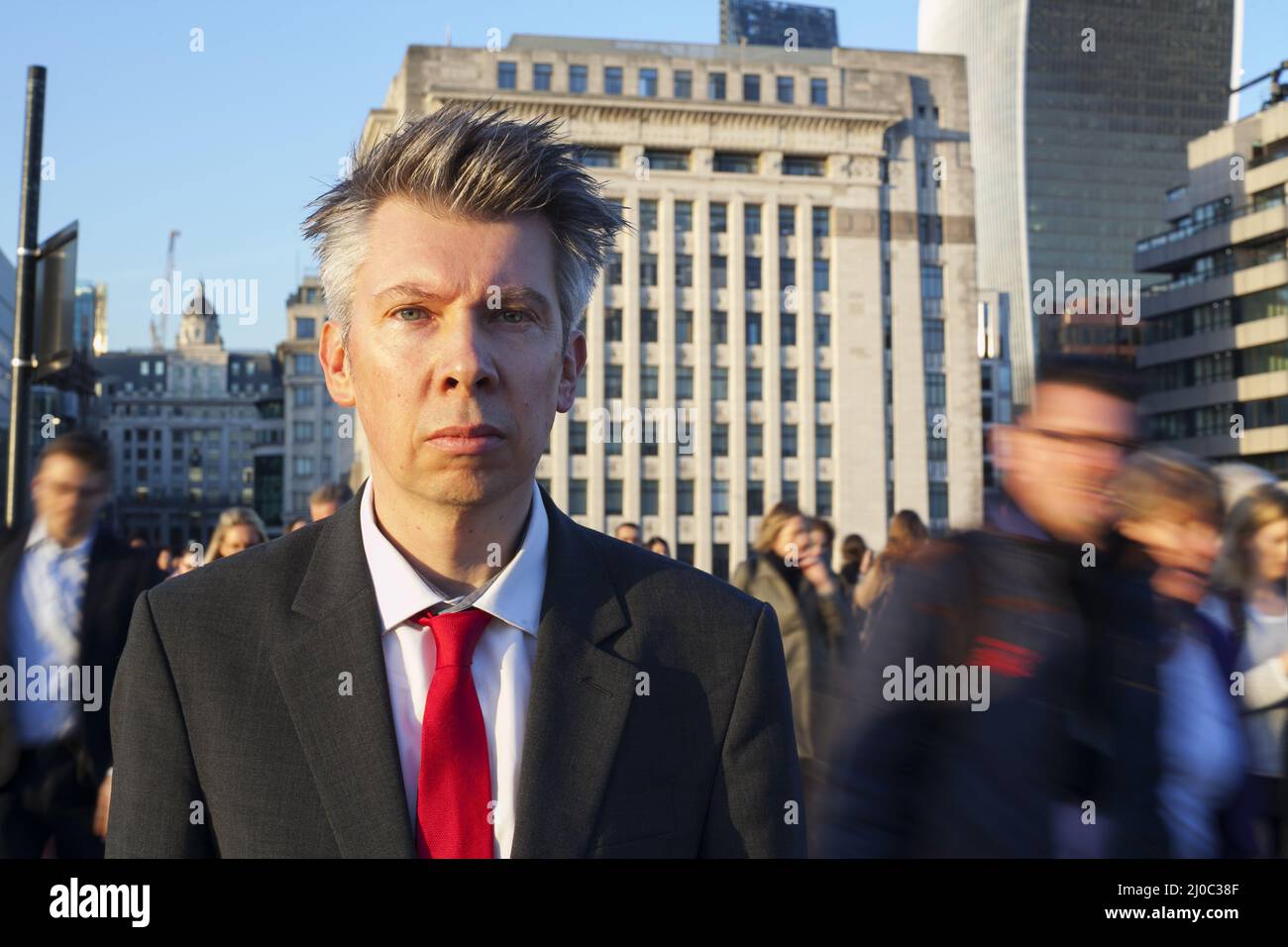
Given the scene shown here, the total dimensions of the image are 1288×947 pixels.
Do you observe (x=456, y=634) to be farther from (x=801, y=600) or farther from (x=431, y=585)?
(x=801, y=600)

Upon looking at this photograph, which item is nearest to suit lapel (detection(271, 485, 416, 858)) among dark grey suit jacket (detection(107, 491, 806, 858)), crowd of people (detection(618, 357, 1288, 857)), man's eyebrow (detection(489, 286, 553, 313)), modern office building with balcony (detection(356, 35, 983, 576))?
dark grey suit jacket (detection(107, 491, 806, 858))

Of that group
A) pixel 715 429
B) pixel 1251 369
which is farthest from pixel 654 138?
pixel 1251 369

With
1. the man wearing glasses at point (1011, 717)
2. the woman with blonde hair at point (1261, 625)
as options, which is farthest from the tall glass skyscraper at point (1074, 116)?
the man wearing glasses at point (1011, 717)

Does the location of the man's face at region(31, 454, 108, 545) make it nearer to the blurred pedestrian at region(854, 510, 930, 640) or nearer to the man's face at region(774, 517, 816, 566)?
the man's face at region(774, 517, 816, 566)

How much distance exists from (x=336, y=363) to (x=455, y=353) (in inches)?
13.3

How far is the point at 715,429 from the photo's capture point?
65.3m

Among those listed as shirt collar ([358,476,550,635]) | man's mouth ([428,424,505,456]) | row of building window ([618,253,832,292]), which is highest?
row of building window ([618,253,832,292])

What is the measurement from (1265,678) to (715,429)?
60785 millimetres

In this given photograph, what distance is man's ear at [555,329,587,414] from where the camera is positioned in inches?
86.7

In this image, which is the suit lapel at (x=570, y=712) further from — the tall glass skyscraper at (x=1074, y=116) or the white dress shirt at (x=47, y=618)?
the tall glass skyscraper at (x=1074, y=116)

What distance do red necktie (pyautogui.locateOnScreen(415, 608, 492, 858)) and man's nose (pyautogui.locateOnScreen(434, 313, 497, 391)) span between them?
1.31 feet

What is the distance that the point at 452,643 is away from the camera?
200 cm

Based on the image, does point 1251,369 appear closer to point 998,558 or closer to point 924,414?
point 924,414
